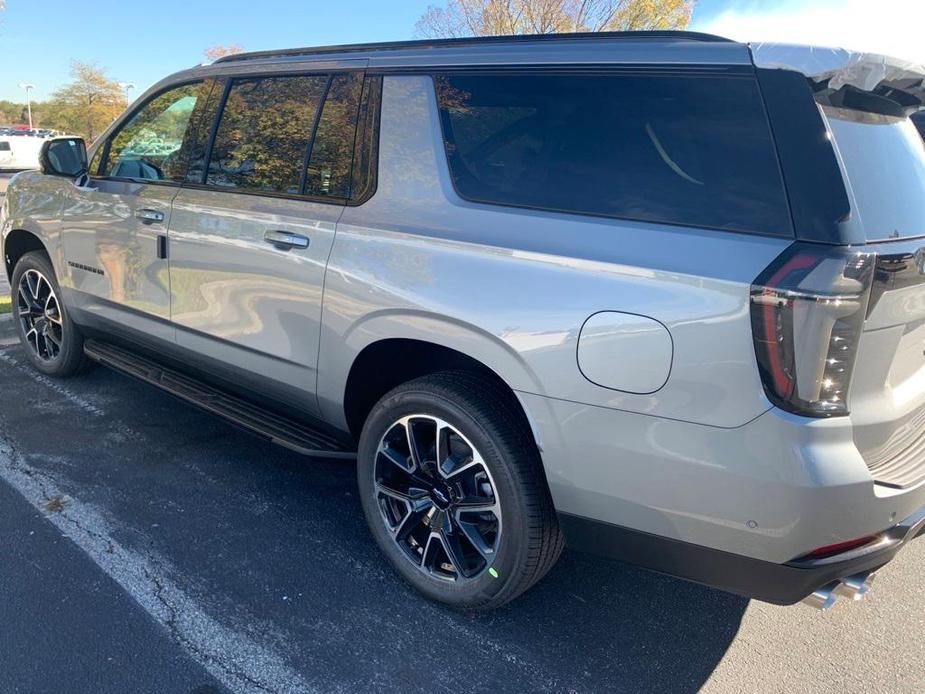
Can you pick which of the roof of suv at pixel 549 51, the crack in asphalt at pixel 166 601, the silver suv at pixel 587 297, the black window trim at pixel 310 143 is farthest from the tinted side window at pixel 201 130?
the crack in asphalt at pixel 166 601

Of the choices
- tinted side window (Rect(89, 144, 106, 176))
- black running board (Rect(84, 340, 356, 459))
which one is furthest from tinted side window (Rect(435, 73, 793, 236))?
tinted side window (Rect(89, 144, 106, 176))

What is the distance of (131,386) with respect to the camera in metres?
4.77

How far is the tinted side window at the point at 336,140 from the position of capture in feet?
9.43

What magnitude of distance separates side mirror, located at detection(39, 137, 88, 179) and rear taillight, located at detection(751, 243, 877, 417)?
12.9ft

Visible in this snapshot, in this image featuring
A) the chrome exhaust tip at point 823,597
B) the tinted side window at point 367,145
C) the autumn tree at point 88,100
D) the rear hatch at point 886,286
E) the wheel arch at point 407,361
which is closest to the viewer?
the rear hatch at point 886,286

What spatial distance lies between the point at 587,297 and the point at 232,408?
202 centimetres

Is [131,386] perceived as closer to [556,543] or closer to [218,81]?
[218,81]

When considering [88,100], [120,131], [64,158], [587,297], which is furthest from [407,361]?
[88,100]

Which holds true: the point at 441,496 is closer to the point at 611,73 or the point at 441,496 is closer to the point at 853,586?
the point at 853,586

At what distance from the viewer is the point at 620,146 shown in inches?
86.3

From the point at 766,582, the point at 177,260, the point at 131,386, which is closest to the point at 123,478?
the point at 177,260

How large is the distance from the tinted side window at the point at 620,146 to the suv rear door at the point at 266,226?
60 cm

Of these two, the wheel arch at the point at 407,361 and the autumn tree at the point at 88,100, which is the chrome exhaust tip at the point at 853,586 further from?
the autumn tree at the point at 88,100

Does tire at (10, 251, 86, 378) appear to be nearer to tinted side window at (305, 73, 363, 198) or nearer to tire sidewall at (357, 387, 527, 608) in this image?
tinted side window at (305, 73, 363, 198)
